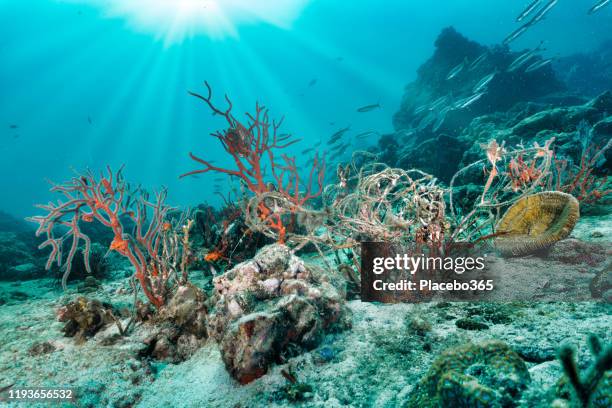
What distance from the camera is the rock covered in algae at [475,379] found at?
4.14ft

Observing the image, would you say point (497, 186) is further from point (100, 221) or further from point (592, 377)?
point (100, 221)

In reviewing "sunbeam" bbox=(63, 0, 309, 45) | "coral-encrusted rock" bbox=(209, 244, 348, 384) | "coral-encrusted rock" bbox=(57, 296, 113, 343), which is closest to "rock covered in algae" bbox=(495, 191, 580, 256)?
"coral-encrusted rock" bbox=(209, 244, 348, 384)

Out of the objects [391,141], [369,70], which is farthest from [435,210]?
[369,70]

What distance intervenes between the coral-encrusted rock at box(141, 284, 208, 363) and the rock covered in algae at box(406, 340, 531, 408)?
218 cm

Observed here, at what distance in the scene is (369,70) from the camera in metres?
87.4

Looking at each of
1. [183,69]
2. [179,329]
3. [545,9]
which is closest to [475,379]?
[179,329]

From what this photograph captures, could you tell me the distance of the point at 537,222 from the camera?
10.8ft

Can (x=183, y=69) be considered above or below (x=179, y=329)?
above

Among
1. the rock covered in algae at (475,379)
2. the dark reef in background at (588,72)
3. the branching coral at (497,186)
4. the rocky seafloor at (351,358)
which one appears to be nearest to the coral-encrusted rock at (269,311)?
the rocky seafloor at (351,358)

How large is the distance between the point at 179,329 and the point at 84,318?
1339mm

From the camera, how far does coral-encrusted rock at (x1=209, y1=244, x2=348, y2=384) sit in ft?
6.79

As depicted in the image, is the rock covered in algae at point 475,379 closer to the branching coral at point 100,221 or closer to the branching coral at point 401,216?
the branching coral at point 401,216

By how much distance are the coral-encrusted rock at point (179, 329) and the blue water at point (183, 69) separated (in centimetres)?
6510

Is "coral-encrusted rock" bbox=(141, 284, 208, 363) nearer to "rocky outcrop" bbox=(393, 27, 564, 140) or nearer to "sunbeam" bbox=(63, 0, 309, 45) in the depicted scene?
"rocky outcrop" bbox=(393, 27, 564, 140)
